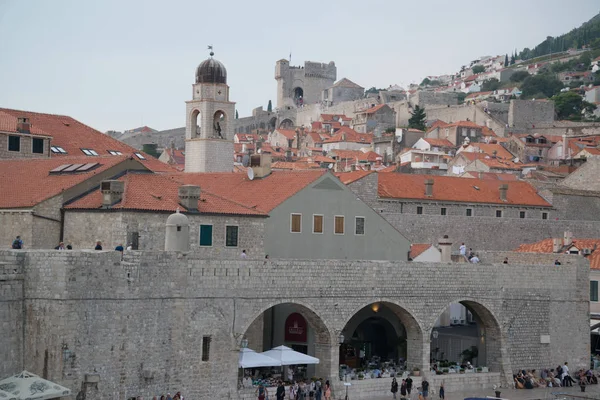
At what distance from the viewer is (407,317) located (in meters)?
35.1

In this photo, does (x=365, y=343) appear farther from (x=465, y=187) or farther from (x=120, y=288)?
(x=465, y=187)

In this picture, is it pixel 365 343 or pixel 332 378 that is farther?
pixel 365 343

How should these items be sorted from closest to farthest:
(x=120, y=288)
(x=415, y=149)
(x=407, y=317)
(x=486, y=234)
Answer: (x=120, y=288), (x=407, y=317), (x=486, y=234), (x=415, y=149)

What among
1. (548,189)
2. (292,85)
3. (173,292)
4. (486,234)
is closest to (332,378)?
(173,292)

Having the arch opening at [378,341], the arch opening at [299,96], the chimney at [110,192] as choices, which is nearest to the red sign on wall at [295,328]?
the arch opening at [378,341]

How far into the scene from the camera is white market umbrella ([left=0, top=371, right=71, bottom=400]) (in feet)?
83.9

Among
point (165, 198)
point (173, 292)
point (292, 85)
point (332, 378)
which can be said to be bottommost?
point (332, 378)

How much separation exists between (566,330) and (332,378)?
34.5ft

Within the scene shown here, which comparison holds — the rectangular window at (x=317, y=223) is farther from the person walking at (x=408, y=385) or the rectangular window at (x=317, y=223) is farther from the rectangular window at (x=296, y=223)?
the person walking at (x=408, y=385)

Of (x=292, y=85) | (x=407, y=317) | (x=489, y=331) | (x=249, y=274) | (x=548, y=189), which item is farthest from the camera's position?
(x=292, y=85)

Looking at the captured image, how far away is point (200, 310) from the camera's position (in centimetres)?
2953

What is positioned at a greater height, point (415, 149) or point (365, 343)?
point (415, 149)

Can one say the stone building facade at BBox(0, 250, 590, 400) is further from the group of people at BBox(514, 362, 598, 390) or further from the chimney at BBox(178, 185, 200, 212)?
the chimney at BBox(178, 185, 200, 212)

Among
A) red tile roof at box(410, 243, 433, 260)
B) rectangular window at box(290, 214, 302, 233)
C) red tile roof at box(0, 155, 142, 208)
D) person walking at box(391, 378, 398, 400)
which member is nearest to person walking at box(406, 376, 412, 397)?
person walking at box(391, 378, 398, 400)
